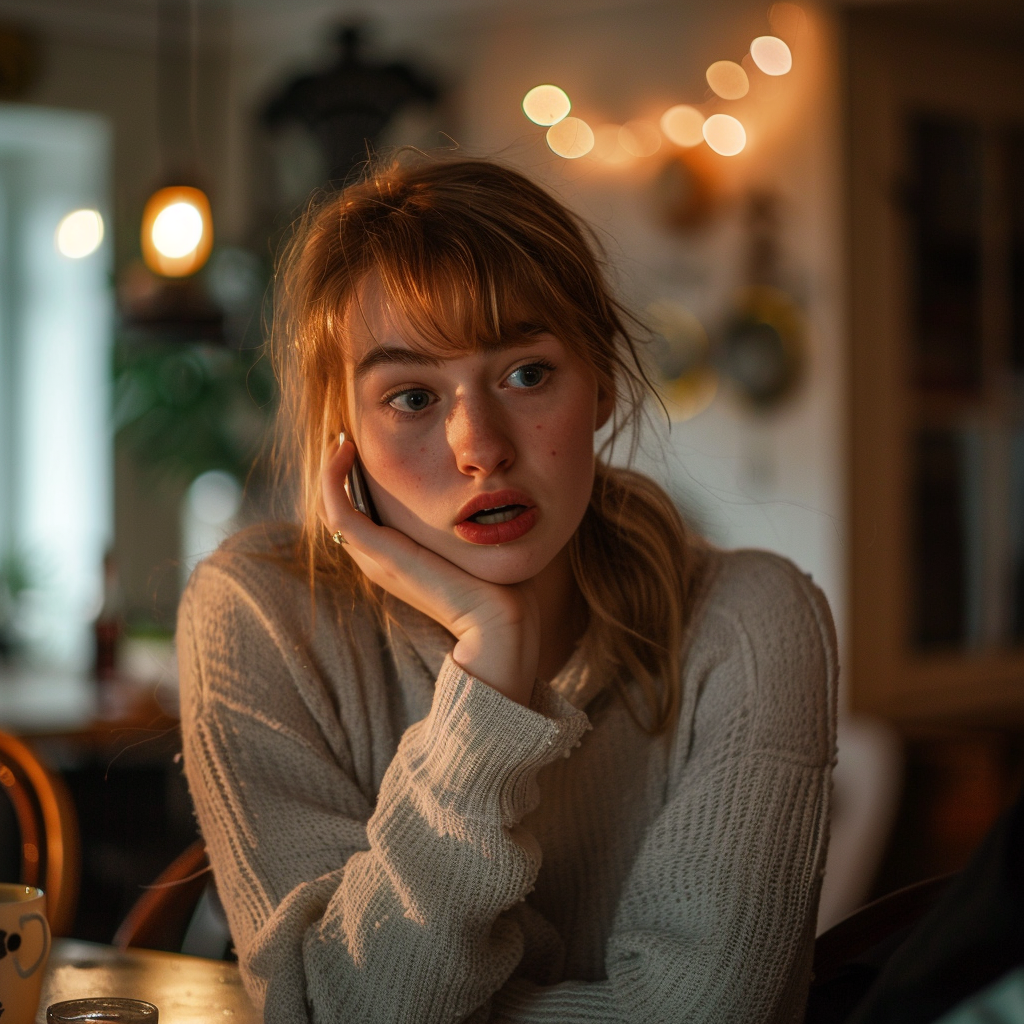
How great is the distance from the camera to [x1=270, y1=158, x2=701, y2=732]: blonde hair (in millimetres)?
987

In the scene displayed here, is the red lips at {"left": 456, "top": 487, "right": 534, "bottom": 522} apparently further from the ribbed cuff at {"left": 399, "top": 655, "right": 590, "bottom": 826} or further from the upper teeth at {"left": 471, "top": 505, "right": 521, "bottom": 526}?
the ribbed cuff at {"left": 399, "top": 655, "right": 590, "bottom": 826}

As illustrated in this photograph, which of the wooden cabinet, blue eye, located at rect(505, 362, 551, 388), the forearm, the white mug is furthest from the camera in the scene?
the wooden cabinet

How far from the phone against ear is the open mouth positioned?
4.2 inches

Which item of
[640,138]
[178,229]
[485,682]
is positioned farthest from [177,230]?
[485,682]

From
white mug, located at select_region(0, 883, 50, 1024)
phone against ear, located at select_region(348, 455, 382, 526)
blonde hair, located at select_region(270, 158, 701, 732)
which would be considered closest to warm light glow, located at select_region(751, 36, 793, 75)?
blonde hair, located at select_region(270, 158, 701, 732)

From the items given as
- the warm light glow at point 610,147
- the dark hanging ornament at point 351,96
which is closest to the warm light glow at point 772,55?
the warm light glow at point 610,147

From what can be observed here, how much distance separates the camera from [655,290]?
3.65 m

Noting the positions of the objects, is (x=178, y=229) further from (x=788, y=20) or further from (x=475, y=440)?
(x=475, y=440)

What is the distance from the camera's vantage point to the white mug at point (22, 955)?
Result: 2.56ft

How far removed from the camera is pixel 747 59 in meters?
3.52

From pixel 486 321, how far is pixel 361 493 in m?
0.19

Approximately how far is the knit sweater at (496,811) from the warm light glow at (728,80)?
266cm

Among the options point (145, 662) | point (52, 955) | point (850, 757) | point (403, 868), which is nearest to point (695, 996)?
point (403, 868)

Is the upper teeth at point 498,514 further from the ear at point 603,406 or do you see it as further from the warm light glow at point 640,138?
the warm light glow at point 640,138
